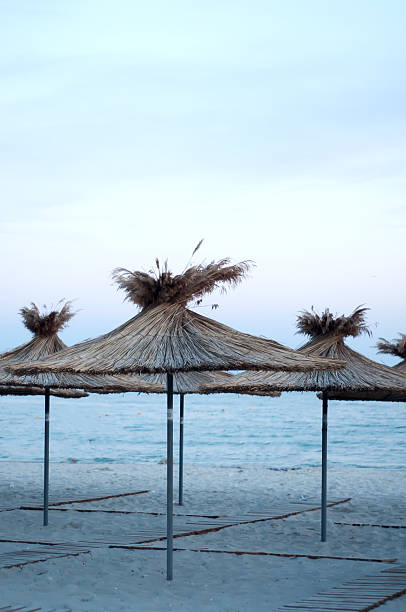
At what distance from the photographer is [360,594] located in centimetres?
→ 567

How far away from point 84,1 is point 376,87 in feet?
16.4

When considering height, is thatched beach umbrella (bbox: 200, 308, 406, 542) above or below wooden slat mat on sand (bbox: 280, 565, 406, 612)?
above

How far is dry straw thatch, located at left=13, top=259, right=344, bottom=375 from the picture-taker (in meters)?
5.82

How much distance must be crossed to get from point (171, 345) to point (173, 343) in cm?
3

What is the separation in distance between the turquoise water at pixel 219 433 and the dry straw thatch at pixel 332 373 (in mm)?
18099

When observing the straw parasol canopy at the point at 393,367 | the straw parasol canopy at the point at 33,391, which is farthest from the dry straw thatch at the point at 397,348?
the straw parasol canopy at the point at 33,391

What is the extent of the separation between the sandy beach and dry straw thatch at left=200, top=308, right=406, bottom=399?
1501mm

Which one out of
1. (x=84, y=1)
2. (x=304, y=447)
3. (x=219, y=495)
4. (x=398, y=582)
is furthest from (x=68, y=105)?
(x=304, y=447)

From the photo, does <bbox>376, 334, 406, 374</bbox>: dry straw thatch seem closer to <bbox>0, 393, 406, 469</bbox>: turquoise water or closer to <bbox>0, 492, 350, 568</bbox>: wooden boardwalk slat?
<bbox>0, 492, 350, 568</bbox>: wooden boardwalk slat

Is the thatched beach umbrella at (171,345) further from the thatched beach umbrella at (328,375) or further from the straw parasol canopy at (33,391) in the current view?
the straw parasol canopy at (33,391)

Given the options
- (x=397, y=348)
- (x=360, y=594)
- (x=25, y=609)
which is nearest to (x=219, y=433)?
(x=397, y=348)

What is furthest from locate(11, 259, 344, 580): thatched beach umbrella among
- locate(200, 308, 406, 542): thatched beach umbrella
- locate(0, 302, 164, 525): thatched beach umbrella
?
locate(0, 302, 164, 525): thatched beach umbrella

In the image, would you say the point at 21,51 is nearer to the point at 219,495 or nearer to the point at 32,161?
the point at 32,161

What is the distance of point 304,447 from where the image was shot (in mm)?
34562
